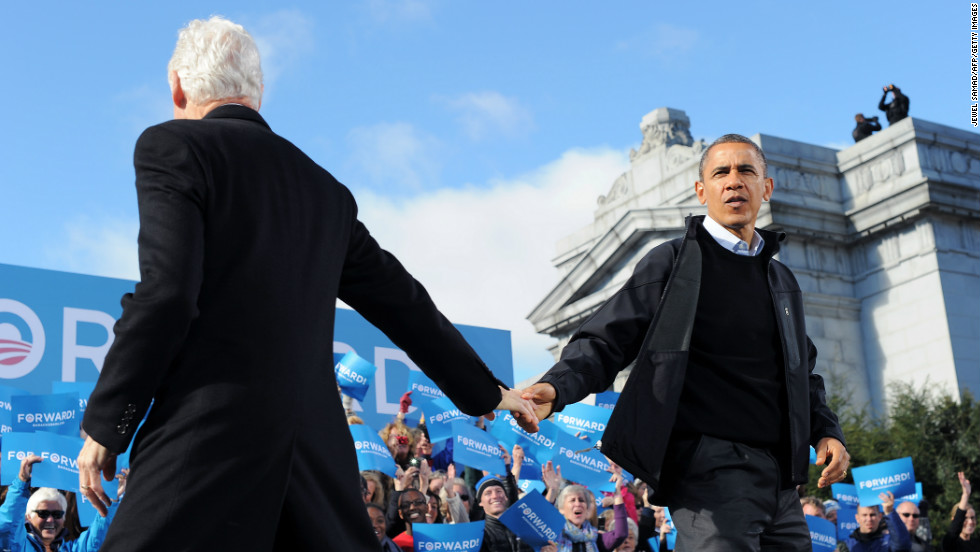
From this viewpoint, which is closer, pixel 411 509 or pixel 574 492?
pixel 411 509

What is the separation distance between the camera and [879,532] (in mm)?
11945

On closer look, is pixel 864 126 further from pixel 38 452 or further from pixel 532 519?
pixel 38 452

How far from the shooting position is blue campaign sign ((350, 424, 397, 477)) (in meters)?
9.45

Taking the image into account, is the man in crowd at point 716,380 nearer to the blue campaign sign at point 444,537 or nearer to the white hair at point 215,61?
the white hair at point 215,61

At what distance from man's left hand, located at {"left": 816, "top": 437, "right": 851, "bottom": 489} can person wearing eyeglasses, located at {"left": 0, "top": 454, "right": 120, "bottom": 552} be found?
4.74 metres

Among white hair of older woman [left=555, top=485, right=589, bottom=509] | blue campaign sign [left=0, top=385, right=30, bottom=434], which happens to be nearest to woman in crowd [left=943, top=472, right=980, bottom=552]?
white hair of older woman [left=555, top=485, right=589, bottom=509]

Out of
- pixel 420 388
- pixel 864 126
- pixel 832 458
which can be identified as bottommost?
pixel 832 458

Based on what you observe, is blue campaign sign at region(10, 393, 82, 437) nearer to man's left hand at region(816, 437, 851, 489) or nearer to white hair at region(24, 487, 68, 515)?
white hair at region(24, 487, 68, 515)

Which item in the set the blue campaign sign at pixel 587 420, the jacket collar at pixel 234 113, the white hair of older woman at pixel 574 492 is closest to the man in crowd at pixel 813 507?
the blue campaign sign at pixel 587 420

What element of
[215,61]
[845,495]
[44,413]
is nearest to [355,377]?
[44,413]

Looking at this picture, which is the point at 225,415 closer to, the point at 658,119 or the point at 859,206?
the point at 859,206

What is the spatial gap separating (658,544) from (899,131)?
57.5 feet

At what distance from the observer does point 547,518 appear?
8.91 m

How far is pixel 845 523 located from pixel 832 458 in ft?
27.4
